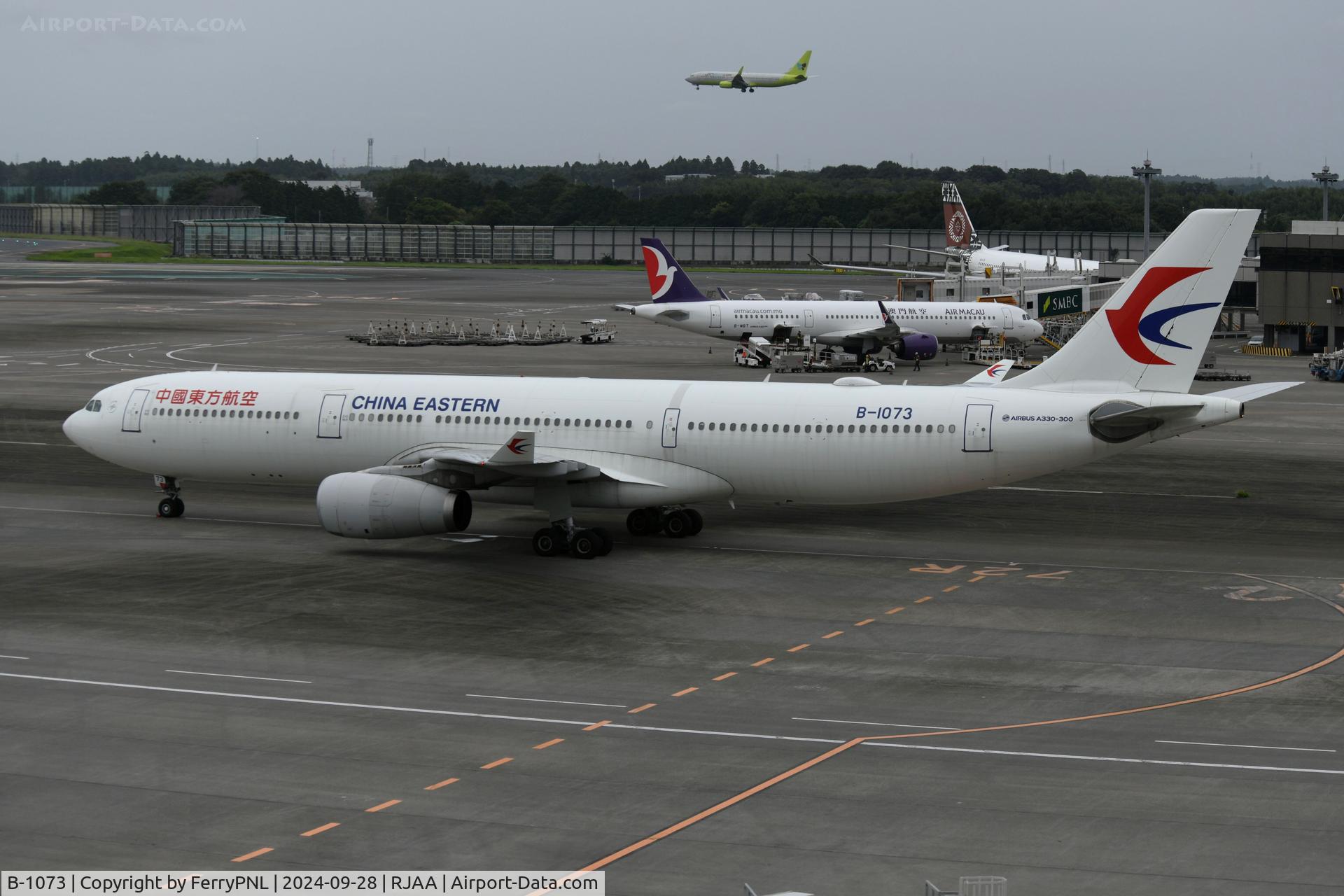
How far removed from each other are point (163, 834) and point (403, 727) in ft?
18.3

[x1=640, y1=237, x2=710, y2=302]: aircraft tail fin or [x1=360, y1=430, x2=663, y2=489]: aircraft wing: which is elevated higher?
[x1=640, y1=237, x2=710, y2=302]: aircraft tail fin

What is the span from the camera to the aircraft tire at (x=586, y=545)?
3866cm

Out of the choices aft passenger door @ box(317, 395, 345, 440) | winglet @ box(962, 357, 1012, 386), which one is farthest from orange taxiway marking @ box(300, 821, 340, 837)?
winglet @ box(962, 357, 1012, 386)

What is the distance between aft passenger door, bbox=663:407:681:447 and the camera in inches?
1575

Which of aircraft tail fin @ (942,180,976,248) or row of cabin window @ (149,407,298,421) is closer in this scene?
row of cabin window @ (149,407,298,421)

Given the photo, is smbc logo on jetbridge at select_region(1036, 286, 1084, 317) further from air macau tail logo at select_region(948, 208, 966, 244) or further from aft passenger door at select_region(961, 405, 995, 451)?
aft passenger door at select_region(961, 405, 995, 451)

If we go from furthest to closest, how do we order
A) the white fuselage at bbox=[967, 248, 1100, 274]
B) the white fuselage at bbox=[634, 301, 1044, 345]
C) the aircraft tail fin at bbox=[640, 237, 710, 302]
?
the white fuselage at bbox=[967, 248, 1100, 274] < the aircraft tail fin at bbox=[640, 237, 710, 302] < the white fuselage at bbox=[634, 301, 1044, 345]

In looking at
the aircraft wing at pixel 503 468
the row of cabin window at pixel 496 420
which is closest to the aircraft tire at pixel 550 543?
the aircraft wing at pixel 503 468

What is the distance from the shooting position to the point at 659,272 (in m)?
97.1

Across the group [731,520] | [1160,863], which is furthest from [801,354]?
[1160,863]

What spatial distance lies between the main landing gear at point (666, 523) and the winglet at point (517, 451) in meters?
4.82

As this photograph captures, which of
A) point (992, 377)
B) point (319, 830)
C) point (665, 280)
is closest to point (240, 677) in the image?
point (319, 830)

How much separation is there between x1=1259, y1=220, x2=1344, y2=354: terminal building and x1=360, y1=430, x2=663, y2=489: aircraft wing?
234 ft

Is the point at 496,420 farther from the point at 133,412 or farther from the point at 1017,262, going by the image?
the point at 1017,262
